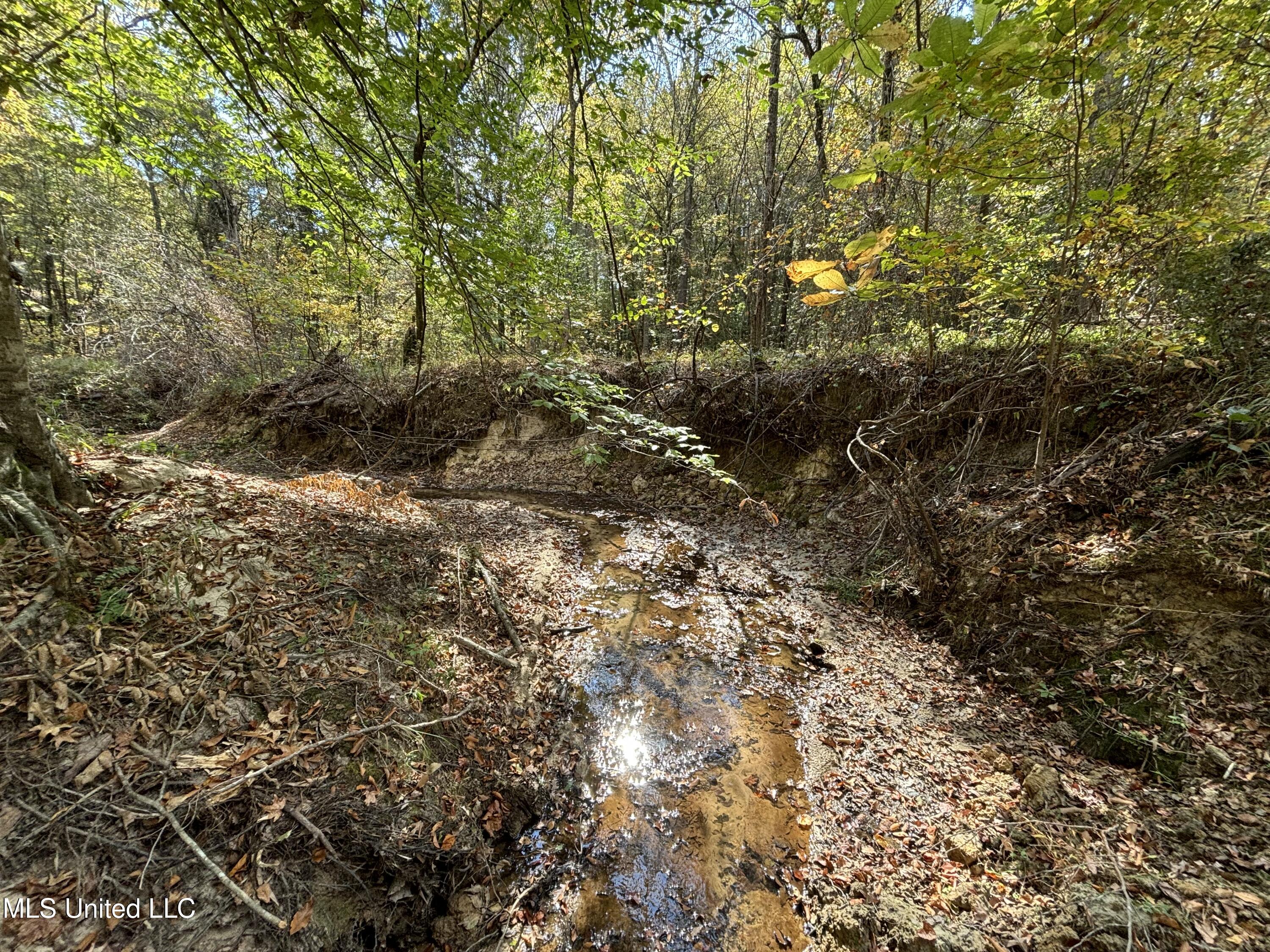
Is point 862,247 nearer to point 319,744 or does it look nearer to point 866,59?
point 866,59

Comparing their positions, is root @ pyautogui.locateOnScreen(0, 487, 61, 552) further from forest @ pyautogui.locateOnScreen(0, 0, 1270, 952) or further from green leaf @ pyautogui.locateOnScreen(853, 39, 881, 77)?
green leaf @ pyautogui.locateOnScreen(853, 39, 881, 77)

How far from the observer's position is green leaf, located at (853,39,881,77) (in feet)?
3.68

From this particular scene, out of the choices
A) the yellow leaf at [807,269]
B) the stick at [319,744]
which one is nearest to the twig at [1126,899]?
the yellow leaf at [807,269]

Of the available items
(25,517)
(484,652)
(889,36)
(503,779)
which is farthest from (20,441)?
(889,36)

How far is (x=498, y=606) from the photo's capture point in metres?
4.92

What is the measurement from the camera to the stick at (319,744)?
2279 mm

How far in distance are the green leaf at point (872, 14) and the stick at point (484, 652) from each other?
4578 millimetres

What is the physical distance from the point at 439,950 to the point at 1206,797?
4629mm

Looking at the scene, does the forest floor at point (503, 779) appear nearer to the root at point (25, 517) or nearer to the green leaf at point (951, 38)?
the root at point (25, 517)

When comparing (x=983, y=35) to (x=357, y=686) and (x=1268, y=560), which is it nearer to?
(x=357, y=686)

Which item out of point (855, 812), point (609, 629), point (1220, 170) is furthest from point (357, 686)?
point (1220, 170)

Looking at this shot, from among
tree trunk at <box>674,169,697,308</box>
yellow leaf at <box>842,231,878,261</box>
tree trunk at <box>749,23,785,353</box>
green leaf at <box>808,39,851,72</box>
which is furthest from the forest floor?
tree trunk at <box>674,169,697,308</box>

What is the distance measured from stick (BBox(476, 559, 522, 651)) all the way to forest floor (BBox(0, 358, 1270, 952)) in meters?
0.12

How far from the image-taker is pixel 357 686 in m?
3.13
